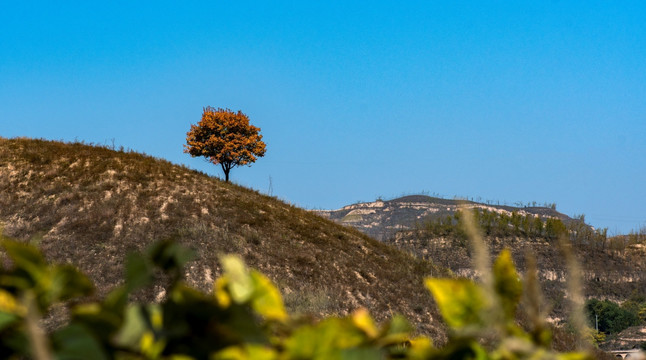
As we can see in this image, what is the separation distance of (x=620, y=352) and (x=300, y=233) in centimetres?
1166

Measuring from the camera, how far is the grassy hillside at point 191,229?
15.4m

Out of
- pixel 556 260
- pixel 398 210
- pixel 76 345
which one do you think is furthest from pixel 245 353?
pixel 398 210

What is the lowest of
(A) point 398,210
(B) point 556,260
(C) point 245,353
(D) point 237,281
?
(C) point 245,353

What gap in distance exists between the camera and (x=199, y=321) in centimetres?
87

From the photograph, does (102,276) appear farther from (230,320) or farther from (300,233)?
(230,320)

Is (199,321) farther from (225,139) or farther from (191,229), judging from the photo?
(225,139)

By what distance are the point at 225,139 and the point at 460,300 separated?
32716 millimetres

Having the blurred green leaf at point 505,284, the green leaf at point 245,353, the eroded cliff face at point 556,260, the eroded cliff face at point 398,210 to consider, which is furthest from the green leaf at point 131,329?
the eroded cliff face at point 398,210

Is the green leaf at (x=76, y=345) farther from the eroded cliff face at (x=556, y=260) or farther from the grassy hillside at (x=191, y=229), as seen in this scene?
the eroded cliff face at (x=556, y=260)

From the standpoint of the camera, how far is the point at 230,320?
2.81 feet

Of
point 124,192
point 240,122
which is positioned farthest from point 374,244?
point 240,122

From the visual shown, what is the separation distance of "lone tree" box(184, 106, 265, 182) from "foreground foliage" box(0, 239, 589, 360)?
3214cm

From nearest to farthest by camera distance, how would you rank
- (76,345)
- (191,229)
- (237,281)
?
(76,345)
(237,281)
(191,229)

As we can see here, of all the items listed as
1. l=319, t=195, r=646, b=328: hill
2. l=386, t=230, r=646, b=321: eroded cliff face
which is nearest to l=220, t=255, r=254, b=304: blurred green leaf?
l=386, t=230, r=646, b=321: eroded cliff face
